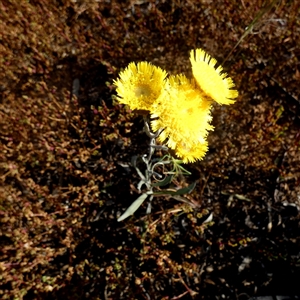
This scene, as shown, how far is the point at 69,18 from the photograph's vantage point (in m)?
3.33

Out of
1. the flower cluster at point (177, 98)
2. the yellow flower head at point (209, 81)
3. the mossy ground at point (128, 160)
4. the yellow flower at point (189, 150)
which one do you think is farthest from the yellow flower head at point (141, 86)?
the mossy ground at point (128, 160)

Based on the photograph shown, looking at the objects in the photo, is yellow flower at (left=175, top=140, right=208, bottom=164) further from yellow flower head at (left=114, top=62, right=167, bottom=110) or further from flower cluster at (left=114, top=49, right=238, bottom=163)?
yellow flower head at (left=114, top=62, right=167, bottom=110)

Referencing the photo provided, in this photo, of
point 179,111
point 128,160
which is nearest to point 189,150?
point 179,111

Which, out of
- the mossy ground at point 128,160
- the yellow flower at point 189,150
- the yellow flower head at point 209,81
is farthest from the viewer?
the mossy ground at point 128,160

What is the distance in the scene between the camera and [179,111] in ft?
5.41

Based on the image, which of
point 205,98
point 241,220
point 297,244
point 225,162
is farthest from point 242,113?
point 205,98

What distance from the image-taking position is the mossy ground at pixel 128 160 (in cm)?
270

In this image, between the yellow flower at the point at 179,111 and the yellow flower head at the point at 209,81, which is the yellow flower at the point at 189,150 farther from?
the yellow flower head at the point at 209,81

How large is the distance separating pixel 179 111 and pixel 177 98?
67mm

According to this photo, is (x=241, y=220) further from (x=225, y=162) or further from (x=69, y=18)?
(x=69, y=18)

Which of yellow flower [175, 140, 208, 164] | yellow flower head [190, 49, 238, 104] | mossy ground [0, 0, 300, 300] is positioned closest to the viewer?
yellow flower head [190, 49, 238, 104]

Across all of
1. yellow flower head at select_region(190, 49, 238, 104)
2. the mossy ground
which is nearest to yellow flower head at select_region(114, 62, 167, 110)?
yellow flower head at select_region(190, 49, 238, 104)

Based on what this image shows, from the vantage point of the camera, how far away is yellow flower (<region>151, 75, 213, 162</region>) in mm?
1652

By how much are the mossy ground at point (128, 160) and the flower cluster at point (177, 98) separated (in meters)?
0.93
